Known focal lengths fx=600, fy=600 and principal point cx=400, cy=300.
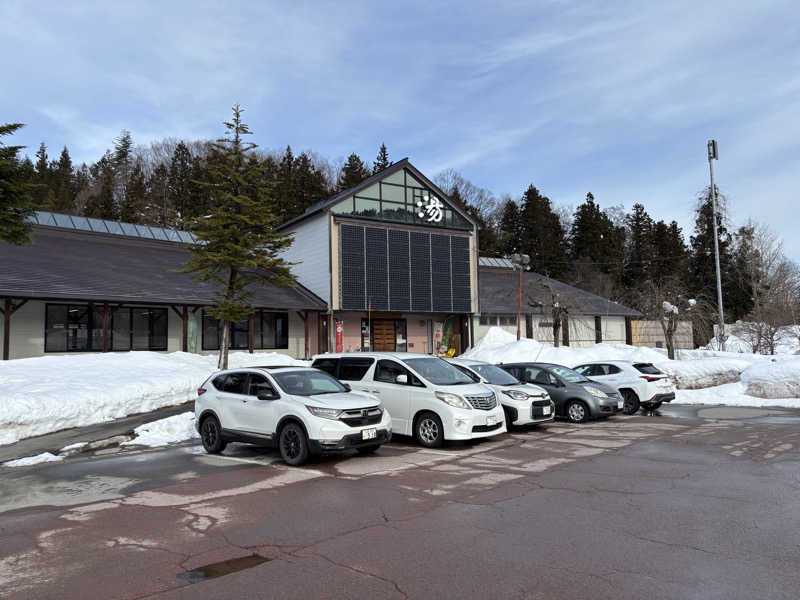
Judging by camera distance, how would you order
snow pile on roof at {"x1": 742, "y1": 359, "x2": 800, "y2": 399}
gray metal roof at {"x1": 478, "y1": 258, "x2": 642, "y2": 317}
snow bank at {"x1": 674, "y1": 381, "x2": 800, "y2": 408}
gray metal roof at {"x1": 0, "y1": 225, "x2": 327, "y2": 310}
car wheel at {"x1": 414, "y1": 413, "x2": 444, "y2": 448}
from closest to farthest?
car wheel at {"x1": 414, "y1": 413, "x2": 444, "y2": 448} < snow bank at {"x1": 674, "y1": 381, "x2": 800, "y2": 408} < snow pile on roof at {"x1": 742, "y1": 359, "x2": 800, "y2": 399} < gray metal roof at {"x1": 0, "y1": 225, "x2": 327, "y2": 310} < gray metal roof at {"x1": 478, "y1": 258, "x2": 642, "y2": 317}

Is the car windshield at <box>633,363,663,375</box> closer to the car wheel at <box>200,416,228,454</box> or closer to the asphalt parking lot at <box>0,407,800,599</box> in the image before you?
the asphalt parking lot at <box>0,407,800,599</box>

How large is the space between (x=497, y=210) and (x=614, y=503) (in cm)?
7033

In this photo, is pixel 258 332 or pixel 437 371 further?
pixel 258 332

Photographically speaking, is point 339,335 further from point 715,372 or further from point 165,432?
point 165,432

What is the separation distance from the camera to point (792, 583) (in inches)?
Answer: 178

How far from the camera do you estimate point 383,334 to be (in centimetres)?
3656

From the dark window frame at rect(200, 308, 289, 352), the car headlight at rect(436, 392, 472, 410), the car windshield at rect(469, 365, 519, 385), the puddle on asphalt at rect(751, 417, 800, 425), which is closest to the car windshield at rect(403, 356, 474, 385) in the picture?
the car headlight at rect(436, 392, 472, 410)

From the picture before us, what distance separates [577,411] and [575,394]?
0.44m

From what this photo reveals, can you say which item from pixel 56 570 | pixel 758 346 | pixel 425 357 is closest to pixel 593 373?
pixel 425 357

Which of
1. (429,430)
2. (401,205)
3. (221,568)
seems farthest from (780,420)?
Result: (401,205)

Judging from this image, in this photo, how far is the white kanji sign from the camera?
36.5 metres

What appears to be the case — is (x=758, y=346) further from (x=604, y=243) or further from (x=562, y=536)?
(x=604, y=243)

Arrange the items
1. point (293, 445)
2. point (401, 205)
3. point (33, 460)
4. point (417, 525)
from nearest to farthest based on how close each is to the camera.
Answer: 1. point (417, 525)
2. point (293, 445)
3. point (33, 460)
4. point (401, 205)

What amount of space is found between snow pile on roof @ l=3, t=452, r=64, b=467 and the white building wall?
71.8 ft
